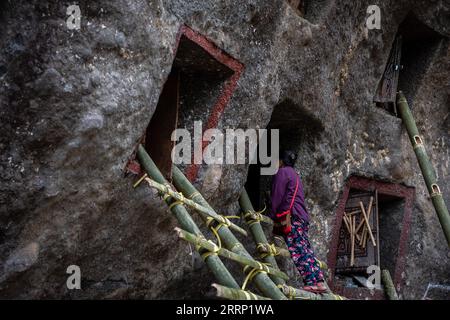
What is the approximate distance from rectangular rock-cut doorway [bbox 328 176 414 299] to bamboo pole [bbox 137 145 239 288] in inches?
137

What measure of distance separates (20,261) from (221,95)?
7.80 feet

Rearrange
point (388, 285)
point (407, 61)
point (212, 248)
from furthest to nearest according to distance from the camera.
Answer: point (407, 61)
point (388, 285)
point (212, 248)

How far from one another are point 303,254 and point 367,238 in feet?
7.60

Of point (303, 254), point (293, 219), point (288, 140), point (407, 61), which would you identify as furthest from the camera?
point (407, 61)

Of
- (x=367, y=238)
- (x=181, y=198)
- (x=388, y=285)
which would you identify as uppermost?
(x=181, y=198)

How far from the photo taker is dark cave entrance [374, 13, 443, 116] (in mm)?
8820

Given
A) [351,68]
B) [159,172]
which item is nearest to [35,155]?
[159,172]

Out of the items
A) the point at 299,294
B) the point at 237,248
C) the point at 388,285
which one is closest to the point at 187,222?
the point at 237,248

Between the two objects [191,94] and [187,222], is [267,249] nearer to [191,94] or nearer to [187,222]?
[187,222]

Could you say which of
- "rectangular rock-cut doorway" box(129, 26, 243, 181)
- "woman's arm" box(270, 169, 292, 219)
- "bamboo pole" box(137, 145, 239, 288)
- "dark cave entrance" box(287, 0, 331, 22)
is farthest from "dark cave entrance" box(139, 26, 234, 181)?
"dark cave entrance" box(287, 0, 331, 22)

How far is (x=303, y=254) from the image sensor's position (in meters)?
6.12

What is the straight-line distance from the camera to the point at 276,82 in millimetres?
6262
